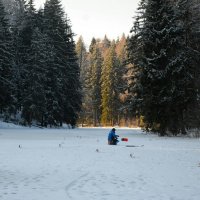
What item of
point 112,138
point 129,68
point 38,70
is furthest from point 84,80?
point 112,138

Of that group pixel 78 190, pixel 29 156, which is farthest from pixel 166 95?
pixel 78 190

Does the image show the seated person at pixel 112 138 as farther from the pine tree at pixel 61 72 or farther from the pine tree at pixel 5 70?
the pine tree at pixel 61 72

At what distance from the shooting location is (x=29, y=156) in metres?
18.7

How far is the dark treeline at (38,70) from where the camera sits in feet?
173

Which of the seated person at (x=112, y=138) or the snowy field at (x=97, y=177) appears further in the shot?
the seated person at (x=112, y=138)

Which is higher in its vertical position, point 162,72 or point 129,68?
point 129,68

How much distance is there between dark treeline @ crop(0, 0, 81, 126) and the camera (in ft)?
173

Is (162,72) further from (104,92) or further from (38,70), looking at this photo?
(104,92)

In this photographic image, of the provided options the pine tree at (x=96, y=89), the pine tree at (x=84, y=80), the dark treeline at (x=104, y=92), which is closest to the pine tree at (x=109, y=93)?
the dark treeline at (x=104, y=92)

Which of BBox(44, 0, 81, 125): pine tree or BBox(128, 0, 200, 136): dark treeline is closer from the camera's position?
BBox(128, 0, 200, 136): dark treeline

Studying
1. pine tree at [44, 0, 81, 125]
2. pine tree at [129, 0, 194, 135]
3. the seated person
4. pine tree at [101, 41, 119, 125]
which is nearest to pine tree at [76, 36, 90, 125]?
pine tree at [101, 41, 119, 125]

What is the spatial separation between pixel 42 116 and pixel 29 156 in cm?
3792

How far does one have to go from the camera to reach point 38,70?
55.5m

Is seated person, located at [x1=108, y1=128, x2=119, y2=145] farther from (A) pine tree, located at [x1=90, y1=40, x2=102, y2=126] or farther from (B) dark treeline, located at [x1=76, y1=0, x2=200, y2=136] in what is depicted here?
(A) pine tree, located at [x1=90, y1=40, x2=102, y2=126]
